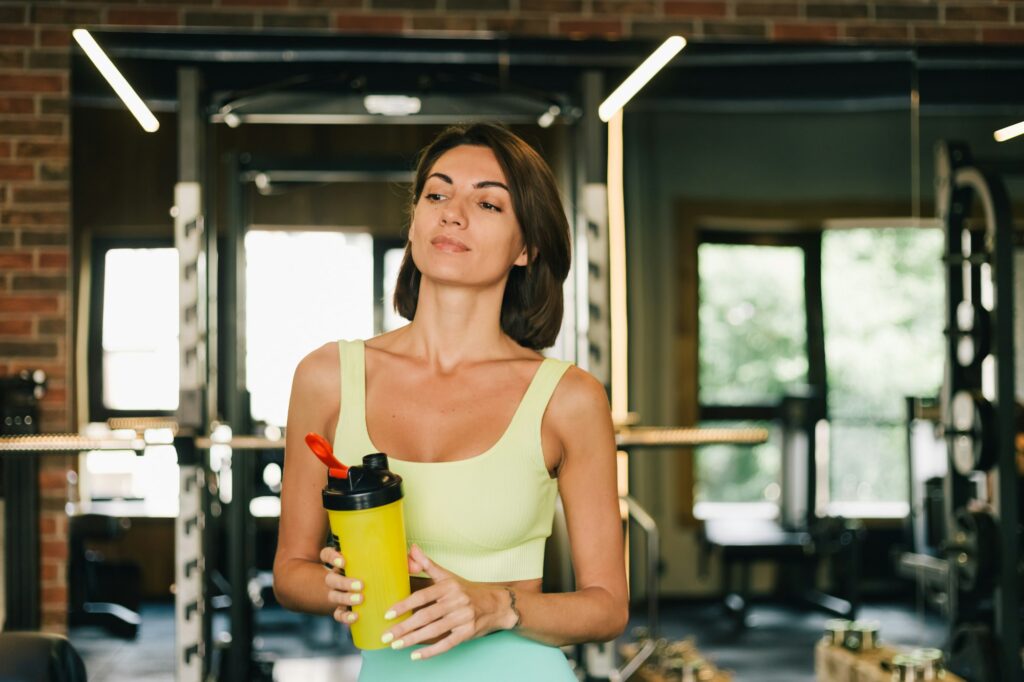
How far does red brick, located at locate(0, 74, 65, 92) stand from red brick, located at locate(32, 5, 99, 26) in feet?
0.62

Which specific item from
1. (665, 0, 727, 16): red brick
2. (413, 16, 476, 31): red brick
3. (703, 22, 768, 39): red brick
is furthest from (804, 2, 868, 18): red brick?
(413, 16, 476, 31): red brick

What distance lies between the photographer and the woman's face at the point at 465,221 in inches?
53.7

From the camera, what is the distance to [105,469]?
133 inches

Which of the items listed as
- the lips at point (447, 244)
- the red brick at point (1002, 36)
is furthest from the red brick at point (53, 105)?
the red brick at point (1002, 36)

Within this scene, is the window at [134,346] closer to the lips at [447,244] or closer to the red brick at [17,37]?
the red brick at [17,37]

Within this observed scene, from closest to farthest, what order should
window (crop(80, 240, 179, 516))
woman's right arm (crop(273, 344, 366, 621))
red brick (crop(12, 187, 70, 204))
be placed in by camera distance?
1. woman's right arm (crop(273, 344, 366, 621))
2. window (crop(80, 240, 179, 516))
3. red brick (crop(12, 187, 70, 204))

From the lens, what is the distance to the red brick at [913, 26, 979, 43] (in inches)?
149

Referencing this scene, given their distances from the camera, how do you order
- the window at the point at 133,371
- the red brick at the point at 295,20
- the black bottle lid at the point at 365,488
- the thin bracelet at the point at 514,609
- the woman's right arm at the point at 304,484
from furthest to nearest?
the red brick at the point at 295,20 → the window at the point at 133,371 → the woman's right arm at the point at 304,484 → the thin bracelet at the point at 514,609 → the black bottle lid at the point at 365,488

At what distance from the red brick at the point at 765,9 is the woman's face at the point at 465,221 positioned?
2.62m

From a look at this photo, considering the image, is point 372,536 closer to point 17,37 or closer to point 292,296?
point 292,296

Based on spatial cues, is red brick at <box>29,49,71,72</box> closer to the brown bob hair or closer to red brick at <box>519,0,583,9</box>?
red brick at <box>519,0,583,9</box>

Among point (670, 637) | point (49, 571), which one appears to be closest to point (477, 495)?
point (670, 637)

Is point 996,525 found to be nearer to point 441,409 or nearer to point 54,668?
point 441,409

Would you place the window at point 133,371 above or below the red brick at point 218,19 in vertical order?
below
